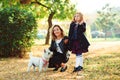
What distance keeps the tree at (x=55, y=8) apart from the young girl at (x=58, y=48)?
1669 cm

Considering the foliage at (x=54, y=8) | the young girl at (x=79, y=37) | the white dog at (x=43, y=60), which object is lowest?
the white dog at (x=43, y=60)

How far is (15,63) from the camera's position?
Answer: 13.0 m

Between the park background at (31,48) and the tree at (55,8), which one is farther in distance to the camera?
the tree at (55,8)

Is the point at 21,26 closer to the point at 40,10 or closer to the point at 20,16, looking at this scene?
the point at 20,16

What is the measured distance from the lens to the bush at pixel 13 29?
562 inches

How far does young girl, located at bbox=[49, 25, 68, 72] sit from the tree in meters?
16.7

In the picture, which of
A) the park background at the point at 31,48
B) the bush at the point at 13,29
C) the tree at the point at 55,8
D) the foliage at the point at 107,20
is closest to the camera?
the park background at the point at 31,48

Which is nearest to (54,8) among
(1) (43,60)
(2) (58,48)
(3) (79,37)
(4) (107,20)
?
(2) (58,48)

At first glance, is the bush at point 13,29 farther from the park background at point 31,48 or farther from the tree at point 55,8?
the tree at point 55,8

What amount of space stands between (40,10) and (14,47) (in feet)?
45.4

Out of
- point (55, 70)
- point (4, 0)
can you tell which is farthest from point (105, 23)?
point (55, 70)

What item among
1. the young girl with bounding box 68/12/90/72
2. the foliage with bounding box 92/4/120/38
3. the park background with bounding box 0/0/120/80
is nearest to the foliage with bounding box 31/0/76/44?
the park background with bounding box 0/0/120/80

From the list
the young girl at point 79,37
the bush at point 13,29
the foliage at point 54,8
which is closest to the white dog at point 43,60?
the young girl at point 79,37

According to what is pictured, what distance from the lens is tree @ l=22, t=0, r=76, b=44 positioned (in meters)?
26.7
